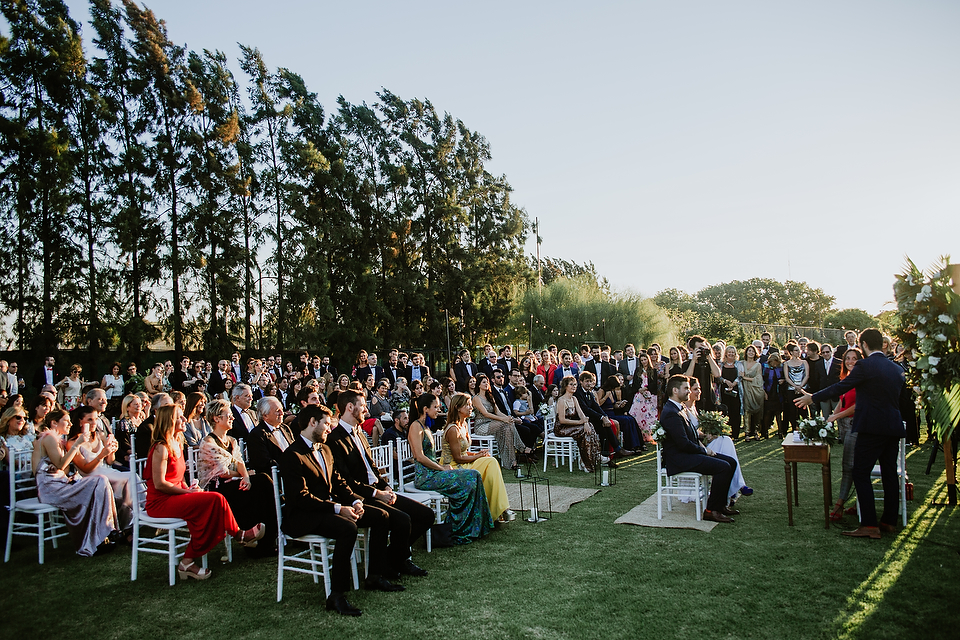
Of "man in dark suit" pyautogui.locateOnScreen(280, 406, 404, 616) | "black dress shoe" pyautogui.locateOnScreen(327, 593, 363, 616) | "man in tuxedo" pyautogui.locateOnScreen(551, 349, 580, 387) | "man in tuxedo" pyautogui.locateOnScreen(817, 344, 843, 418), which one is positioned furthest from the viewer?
"man in tuxedo" pyautogui.locateOnScreen(551, 349, 580, 387)

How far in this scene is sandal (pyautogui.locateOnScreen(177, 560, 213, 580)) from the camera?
520 centimetres

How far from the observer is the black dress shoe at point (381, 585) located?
15.9 feet

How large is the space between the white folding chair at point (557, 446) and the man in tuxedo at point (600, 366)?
9.93 ft

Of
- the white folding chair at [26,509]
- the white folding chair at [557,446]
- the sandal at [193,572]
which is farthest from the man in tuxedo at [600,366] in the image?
the white folding chair at [26,509]

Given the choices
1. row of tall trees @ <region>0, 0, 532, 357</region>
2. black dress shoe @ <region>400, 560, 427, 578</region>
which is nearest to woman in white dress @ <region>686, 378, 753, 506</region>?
black dress shoe @ <region>400, 560, 427, 578</region>

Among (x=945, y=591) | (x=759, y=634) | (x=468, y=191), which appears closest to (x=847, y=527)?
(x=945, y=591)

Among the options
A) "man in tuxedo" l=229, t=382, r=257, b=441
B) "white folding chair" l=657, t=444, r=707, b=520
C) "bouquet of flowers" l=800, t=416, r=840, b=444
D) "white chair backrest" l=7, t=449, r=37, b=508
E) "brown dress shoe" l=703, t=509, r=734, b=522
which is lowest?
"brown dress shoe" l=703, t=509, r=734, b=522

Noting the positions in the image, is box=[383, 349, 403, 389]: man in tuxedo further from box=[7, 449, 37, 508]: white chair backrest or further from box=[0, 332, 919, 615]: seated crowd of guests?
box=[7, 449, 37, 508]: white chair backrest

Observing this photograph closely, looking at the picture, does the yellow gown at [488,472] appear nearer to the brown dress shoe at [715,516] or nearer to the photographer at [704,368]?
the brown dress shoe at [715,516]

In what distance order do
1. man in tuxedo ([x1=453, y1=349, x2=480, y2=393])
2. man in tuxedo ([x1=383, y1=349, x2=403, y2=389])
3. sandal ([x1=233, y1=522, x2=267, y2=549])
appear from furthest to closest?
man in tuxedo ([x1=453, y1=349, x2=480, y2=393]) → man in tuxedo ([x1=383, y1=349, x2=403, y2=389]) → sandal ([x1=233, y1=522, x2=267, y2=549])

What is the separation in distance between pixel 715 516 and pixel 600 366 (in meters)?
6.90

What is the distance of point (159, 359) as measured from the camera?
2147 centimetres

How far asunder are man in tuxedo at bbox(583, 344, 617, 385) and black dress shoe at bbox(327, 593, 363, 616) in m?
9.02

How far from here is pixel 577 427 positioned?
9547mm
